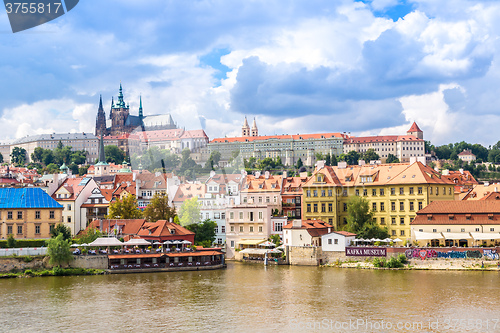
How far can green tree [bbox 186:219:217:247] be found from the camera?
6325 centimetres

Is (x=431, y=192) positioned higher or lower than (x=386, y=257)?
higher

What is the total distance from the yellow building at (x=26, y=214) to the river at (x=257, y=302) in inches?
457

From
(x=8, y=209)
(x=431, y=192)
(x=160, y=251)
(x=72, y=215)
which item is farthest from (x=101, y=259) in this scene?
(x=431, y=192)

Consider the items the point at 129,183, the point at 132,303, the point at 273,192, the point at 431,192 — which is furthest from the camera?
the point at 129,183

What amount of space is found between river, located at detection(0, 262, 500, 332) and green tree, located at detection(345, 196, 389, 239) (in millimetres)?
8884

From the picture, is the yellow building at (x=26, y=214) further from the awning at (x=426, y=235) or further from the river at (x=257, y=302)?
the awning at (x=426, y=235)

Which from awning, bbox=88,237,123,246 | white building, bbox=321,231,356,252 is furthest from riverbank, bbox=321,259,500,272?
awning, bbox=88,237,123,246

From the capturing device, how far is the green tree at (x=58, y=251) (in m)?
50.6

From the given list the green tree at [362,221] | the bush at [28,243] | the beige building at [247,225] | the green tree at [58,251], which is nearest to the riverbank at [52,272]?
the green tree at [58,251]

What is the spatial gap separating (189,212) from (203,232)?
3113 mm

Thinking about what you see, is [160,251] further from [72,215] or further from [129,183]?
[129,183]

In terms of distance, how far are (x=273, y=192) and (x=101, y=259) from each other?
75.4ft

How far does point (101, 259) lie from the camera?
170 ft

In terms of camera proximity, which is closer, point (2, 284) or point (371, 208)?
point (2, 284)
